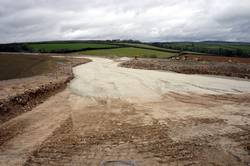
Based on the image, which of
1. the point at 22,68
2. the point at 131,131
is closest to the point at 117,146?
the point at 131,131

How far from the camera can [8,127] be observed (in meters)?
12.9

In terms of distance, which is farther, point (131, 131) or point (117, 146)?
point (131, 131)

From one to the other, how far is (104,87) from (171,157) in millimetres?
15594

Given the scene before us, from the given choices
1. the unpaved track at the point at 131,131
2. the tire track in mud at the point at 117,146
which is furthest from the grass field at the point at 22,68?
the tire track in mud at the point at 117,146

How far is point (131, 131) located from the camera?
1219 centimetres

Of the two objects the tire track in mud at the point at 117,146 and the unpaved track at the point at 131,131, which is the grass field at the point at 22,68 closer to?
the unpaved track at the point at 131,131

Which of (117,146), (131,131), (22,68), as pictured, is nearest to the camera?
(117,146)

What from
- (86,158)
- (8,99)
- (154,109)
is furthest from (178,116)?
(8,99)

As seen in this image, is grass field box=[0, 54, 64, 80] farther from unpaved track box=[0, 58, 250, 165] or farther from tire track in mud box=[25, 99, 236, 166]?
tire track in mud box=[25, 99, 236, 166]

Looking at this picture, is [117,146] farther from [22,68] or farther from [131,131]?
[22,68]

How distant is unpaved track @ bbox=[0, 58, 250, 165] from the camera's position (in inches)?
375

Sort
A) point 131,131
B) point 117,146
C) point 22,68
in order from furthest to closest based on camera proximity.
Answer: point 22,68 → point 131,131 → point 117,146

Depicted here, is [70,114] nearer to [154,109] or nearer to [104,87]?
[154,109]

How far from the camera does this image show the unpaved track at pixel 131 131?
9.52 m
